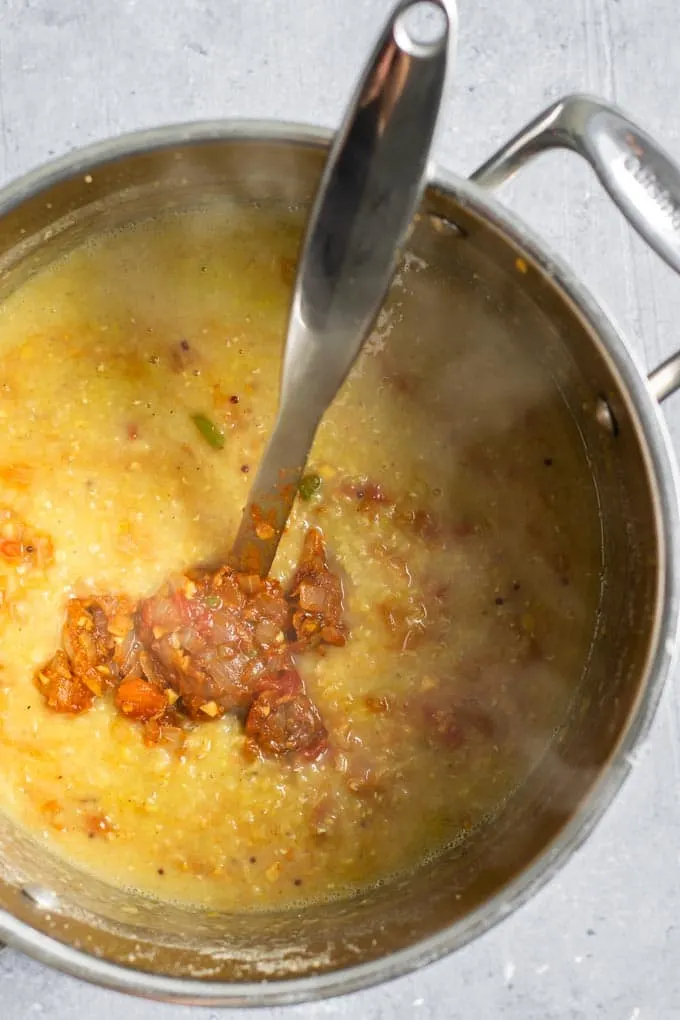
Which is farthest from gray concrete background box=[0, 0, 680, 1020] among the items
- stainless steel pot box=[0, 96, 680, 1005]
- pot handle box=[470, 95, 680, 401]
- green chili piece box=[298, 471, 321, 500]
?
green chili piece box=[298, 471, 321, 500]

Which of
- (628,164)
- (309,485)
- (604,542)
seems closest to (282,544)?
(309,485)

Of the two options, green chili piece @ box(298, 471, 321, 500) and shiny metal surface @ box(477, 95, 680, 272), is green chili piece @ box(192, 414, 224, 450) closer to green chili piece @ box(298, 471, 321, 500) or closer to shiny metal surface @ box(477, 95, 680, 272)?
green chili piece @ box(298, 471, 321, 500)

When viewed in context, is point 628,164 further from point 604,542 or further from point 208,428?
point 208,428

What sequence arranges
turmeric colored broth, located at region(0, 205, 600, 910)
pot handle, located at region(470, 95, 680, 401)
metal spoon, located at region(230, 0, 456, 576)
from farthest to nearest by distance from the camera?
turmeric colored broth, located at region(0, 205, 600, 910)
pot handle, located at region(470, 95, 680, 401)
metal spoon, located at region(230, 0, 456, 576)

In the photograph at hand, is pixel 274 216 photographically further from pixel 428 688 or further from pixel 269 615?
pixel 428 688

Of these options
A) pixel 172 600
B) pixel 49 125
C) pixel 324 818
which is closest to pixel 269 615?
pixel 172 600

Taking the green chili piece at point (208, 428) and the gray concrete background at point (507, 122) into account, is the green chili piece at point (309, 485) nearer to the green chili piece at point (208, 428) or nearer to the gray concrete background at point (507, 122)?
the green chili piece at point (208, 428)

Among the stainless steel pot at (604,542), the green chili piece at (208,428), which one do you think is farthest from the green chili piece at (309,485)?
the stainless steel pot at (604,542)
